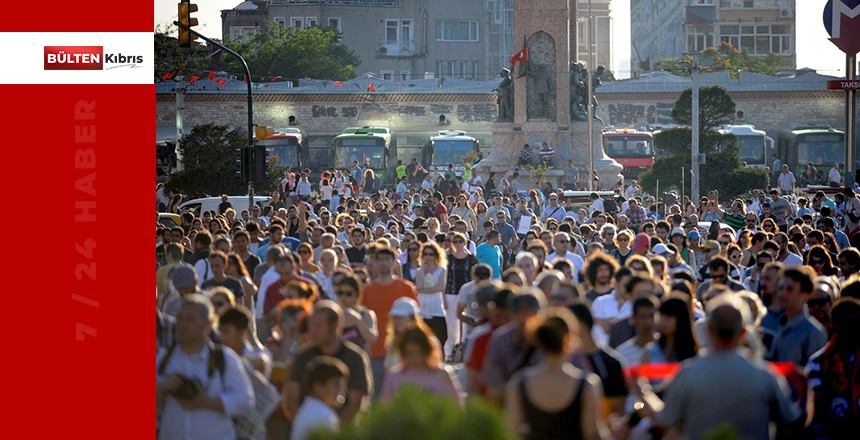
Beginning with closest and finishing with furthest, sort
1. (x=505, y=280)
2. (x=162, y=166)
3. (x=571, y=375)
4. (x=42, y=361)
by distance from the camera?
(x=571, y=375) < (x=505, y=280) < (x=42, y=361) < (x=162, y=166)

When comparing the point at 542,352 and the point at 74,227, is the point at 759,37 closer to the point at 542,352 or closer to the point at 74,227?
the point at 74,227

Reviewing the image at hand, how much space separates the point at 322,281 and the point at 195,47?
66.1 metres

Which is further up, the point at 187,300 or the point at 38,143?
the point at 38,143

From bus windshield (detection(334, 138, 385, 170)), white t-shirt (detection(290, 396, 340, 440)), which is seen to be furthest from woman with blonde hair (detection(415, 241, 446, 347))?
bus windshield (detection(334, 138, 385, 170))

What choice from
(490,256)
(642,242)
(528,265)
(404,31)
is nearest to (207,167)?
(490,256)

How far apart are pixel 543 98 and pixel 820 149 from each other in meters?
20.2

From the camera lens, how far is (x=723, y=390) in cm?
680

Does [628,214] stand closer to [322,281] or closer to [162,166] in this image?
[322,281]

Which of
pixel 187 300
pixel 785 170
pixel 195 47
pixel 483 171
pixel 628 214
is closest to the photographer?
pixel 187 300

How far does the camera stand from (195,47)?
77312 millimetres

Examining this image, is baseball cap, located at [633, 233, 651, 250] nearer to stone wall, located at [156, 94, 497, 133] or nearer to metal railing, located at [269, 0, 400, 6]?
stone wall, located at [156, 94, 497, 133]

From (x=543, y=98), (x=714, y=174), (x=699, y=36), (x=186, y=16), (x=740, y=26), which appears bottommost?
(x=714, y=174)

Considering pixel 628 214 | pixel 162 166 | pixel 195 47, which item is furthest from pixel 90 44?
pixel 195 47

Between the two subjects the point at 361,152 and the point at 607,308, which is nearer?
the point at 607,308
